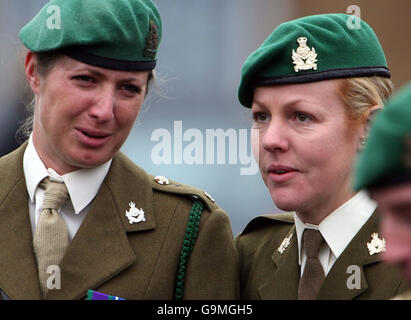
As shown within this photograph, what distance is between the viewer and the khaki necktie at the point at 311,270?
220cm

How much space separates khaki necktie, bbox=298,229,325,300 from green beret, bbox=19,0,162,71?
2.83 ft

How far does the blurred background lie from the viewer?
4090 mm

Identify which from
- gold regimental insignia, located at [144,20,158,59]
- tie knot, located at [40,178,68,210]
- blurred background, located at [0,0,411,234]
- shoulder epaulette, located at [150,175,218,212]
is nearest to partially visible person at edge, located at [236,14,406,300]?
shoulder epaulette, located at [150,175,218,212]

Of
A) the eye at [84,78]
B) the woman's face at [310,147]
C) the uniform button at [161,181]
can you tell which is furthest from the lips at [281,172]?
the eye at [84,78]

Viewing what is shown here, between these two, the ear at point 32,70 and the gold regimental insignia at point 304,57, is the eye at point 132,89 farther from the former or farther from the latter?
the gold regimental insignia at point 304,57

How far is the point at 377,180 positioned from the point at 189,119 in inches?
124

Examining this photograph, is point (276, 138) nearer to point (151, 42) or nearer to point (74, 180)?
point (151, 42)

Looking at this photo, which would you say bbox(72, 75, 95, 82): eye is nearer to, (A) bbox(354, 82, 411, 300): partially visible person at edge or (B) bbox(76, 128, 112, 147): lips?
(B) bbox(76, 128, 112, 147): lips

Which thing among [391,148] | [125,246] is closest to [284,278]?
[125,246]

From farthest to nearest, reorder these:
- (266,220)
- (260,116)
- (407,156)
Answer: (266,220) → (260,116) → (407,156)

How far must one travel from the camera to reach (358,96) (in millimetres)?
2203

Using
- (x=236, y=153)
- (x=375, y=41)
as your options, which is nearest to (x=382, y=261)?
(x=375, y=41)

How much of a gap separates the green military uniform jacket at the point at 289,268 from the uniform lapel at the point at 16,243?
82 centimetres

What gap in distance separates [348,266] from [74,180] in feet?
3.33
